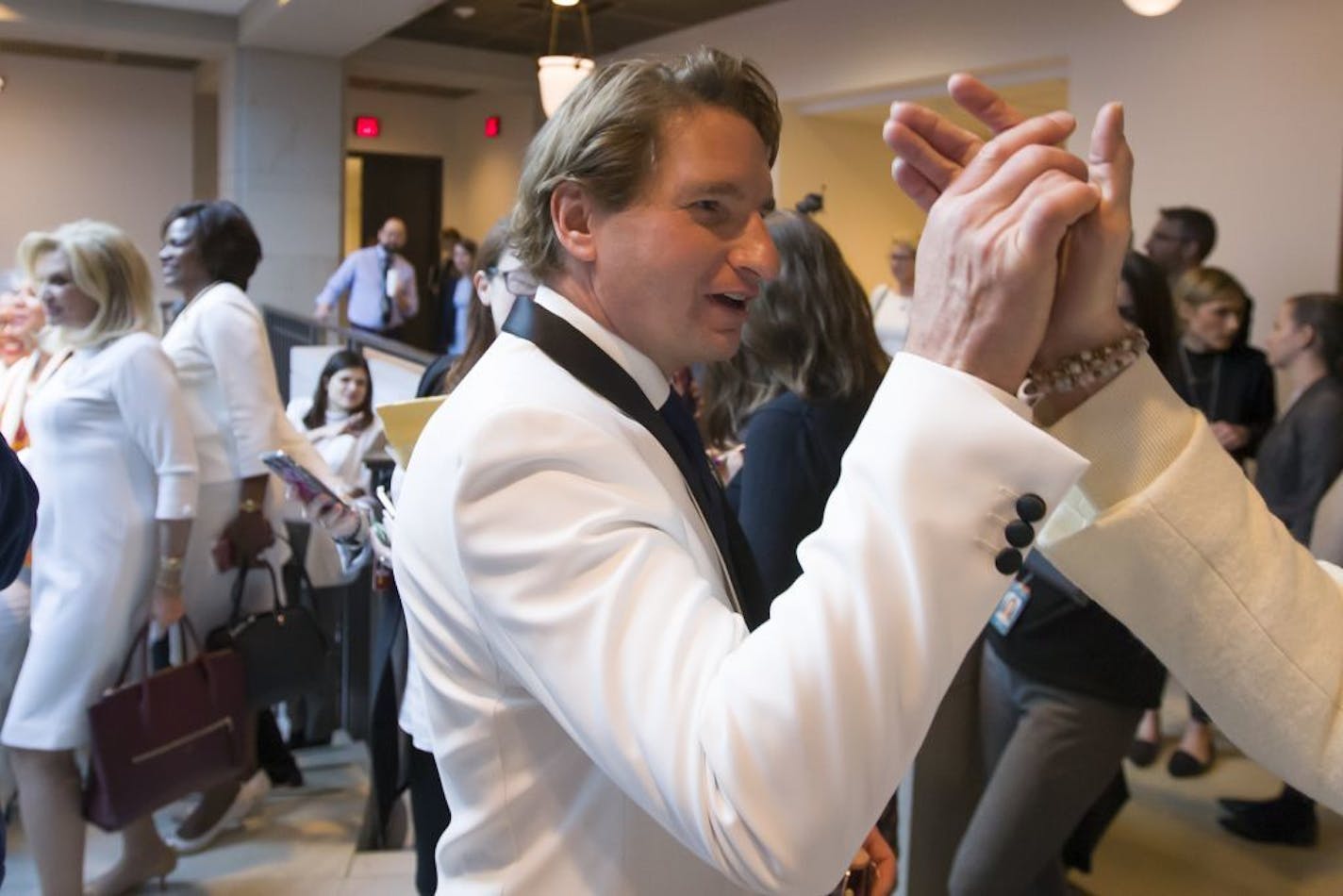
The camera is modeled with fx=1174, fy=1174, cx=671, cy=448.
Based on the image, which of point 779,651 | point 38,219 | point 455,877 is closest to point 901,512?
point 779,651

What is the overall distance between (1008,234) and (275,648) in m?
2.70

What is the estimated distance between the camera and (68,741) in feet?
8.82

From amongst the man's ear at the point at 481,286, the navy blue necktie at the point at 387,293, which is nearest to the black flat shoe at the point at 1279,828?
the man's ear at the point at 481,286

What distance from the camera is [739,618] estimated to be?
784 millimetres

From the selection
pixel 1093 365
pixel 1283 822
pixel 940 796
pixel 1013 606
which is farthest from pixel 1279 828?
pixel 1093 365

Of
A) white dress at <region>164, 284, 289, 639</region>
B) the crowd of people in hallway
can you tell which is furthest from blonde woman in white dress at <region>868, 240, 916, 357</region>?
the crowd of people in hallway

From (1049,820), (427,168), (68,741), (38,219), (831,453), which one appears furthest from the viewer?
(427,168)

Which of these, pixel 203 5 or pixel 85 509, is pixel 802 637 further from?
pixel 203 5

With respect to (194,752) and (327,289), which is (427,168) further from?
(194,752)

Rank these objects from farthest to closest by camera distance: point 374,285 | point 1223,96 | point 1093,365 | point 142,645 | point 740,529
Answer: point 374,285 < point 1223,96 < point 142,645 < point 740,529 < point 1093,365

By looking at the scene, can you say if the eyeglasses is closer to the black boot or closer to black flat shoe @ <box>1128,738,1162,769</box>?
the black boot

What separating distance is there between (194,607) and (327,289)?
6.77 m

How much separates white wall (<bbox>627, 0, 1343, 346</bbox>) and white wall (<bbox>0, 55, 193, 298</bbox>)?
8168 mm

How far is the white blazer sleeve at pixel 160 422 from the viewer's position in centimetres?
275
